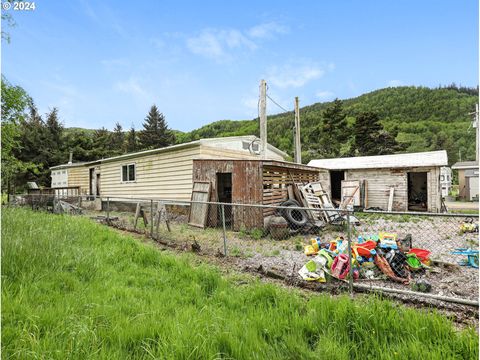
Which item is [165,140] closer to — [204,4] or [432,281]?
[204,4]

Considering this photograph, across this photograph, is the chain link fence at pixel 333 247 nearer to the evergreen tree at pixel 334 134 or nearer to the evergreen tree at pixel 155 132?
the evergreen tree at pixel 334 134

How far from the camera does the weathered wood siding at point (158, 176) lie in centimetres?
1140

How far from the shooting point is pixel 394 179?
14.2 metres

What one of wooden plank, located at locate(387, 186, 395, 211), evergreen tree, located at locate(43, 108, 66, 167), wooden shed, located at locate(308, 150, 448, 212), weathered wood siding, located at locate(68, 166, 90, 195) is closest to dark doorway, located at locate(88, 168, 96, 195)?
weathered wood siding, located at locate(68, 166, 90, 195)

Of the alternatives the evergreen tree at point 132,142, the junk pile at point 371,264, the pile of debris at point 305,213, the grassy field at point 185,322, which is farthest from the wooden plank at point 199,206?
the evergreen tree at point 132,142

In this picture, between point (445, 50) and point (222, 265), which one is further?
point (445, 50)

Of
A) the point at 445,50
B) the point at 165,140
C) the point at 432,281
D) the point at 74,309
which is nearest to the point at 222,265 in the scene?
the point at 74,309

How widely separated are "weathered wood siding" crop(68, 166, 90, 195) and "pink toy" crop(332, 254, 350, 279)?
1994 centimetres

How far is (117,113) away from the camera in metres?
57.3

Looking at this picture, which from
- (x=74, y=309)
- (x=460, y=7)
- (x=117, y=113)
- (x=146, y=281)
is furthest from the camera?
(x=117, y=113)

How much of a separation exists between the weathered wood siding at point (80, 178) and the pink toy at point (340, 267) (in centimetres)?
1994

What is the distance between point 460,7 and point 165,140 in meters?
47.3

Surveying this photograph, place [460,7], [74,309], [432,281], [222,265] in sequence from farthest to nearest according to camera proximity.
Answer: [460,7]
[222,265]
[432,281]
[74,309]

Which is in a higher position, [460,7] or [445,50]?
[460,7]
